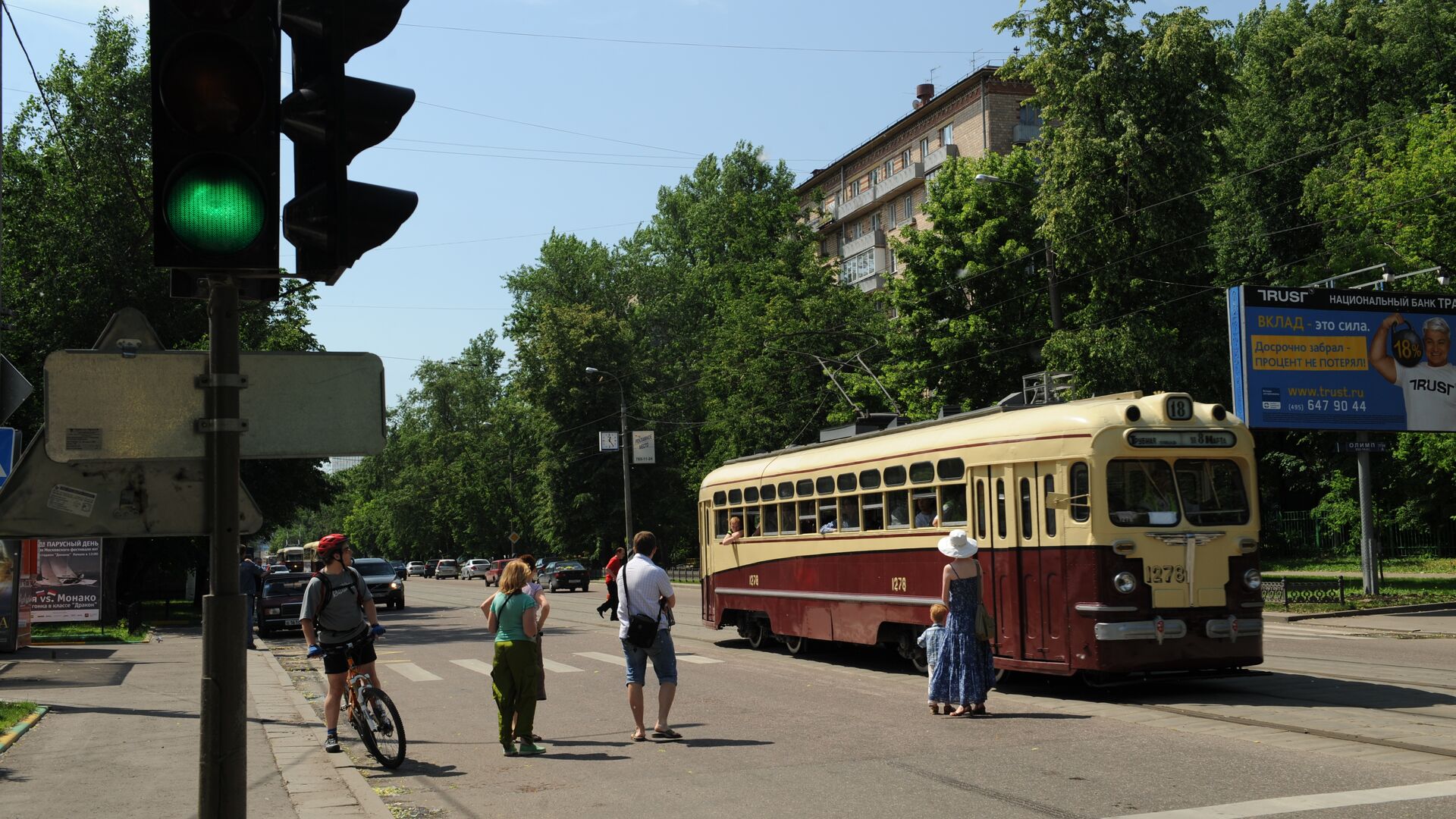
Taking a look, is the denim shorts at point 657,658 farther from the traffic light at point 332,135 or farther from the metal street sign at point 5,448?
the traffic light at point 332,135

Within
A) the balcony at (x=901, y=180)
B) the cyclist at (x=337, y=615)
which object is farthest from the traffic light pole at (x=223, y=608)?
the balcony at (x=901, y=180)

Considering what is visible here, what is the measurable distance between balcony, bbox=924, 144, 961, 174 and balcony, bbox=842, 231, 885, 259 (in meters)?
5.26

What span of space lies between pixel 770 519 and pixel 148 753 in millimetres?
11065

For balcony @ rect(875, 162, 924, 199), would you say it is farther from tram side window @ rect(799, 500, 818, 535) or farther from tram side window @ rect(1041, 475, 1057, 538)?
tram side window @ rect(1041, 475, 1057, 538)

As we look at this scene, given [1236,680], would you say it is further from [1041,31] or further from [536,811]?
[1041,31]

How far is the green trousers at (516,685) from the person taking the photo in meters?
11.3

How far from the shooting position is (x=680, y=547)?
73688mm

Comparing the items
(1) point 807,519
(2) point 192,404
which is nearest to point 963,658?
(1) point 807,519

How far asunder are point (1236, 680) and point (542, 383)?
58.7m

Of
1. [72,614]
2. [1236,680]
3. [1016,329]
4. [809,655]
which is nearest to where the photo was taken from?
[1236,680]

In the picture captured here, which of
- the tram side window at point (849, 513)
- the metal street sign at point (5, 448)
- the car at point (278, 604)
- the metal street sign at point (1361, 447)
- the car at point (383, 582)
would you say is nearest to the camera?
the metal street sign at point (5, 448)

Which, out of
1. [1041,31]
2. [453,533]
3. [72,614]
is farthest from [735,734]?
[453,533]

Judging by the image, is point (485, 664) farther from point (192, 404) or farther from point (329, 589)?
point (192, 404)

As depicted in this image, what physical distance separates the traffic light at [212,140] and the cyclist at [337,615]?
302 inches
